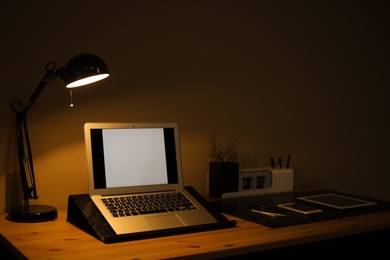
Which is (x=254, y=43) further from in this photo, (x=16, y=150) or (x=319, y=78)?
(x=16, y=150)

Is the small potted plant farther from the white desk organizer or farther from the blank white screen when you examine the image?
the blank white screen

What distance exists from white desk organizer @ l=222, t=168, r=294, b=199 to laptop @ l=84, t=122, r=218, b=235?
366mm

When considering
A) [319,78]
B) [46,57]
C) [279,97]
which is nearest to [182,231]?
[46,57]

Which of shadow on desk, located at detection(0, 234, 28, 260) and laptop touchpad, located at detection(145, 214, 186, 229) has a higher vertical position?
laptop touchpad, located at detection(145, 214, 186, 229)

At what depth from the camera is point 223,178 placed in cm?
189

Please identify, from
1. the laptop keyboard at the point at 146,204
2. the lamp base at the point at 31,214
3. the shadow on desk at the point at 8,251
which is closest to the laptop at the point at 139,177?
the laptop keyboard at the point at 146,204

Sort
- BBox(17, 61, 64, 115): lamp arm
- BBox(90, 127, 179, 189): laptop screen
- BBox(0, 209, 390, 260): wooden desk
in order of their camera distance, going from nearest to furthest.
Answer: BBox(0, 209, 390, 260): wooden desk < BBox(17, 61, 64, 115): lamp arm < BBox(90, 127, 179, 189): laptop screen

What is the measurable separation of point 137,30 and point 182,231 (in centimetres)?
80

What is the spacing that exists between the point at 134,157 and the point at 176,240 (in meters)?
0.40

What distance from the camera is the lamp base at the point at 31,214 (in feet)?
4.86

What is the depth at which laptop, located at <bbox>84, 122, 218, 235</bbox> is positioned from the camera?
1.46m

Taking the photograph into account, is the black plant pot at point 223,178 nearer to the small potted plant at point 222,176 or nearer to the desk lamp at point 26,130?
the small potted plant at point 222,176

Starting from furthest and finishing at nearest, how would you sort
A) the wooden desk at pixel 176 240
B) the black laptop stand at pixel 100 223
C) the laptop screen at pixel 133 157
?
the laptop screen at pixel 133 157 → the black laptop stand at pixel 100 223 → the wooden desk at pixel 176 240

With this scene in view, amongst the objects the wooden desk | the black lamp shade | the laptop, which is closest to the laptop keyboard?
the laptop
